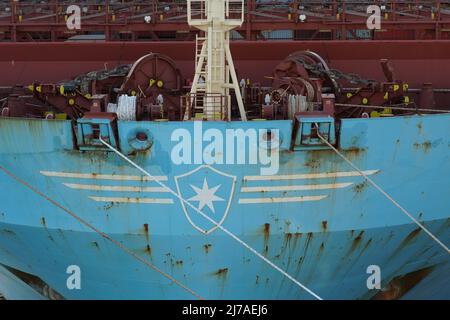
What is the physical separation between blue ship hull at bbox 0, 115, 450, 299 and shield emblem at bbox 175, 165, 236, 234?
21 mm

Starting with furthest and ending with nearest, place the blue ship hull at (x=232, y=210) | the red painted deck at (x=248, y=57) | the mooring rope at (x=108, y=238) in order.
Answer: the red painted deck at (x=248, y=57)
the mooring rope at (x=108, y=238)
the blue ship hull at (x=232, y=210)

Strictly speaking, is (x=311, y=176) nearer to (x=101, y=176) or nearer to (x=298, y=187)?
(x=298, y=187)

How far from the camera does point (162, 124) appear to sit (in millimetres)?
10961

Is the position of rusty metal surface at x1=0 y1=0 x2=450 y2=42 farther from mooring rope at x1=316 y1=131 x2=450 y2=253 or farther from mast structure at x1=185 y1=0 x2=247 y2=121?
mooring rope at x1=316 y1=131 x2=450 y2=253

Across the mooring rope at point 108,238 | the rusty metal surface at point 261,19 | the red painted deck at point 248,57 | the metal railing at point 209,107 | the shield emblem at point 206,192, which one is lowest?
the mooring rope at point 108,238

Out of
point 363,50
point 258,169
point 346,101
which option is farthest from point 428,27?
point 258,169

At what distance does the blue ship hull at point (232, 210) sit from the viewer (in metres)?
11.1

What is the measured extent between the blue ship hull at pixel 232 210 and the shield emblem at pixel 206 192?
2cm

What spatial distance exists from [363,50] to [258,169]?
4.67 m

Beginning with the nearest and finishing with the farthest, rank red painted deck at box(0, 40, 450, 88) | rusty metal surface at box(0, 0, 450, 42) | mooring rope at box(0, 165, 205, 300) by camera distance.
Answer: mooring rope at box(0, 165, 205, 300) → red painted deck at box(0, 40, 450, 88) → rusty metal surface at box(0, 0, 450, 42)

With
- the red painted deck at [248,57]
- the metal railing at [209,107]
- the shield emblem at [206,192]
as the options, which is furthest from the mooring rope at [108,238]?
the red painted deck at [248,57]

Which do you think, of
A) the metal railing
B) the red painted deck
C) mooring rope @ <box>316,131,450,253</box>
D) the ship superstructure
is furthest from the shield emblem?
the red painted deck

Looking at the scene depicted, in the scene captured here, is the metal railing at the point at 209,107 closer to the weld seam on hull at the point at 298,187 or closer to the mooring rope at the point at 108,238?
the weld seam on hull at the point at 298,187

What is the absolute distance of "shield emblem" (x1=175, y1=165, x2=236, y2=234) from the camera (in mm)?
10969
